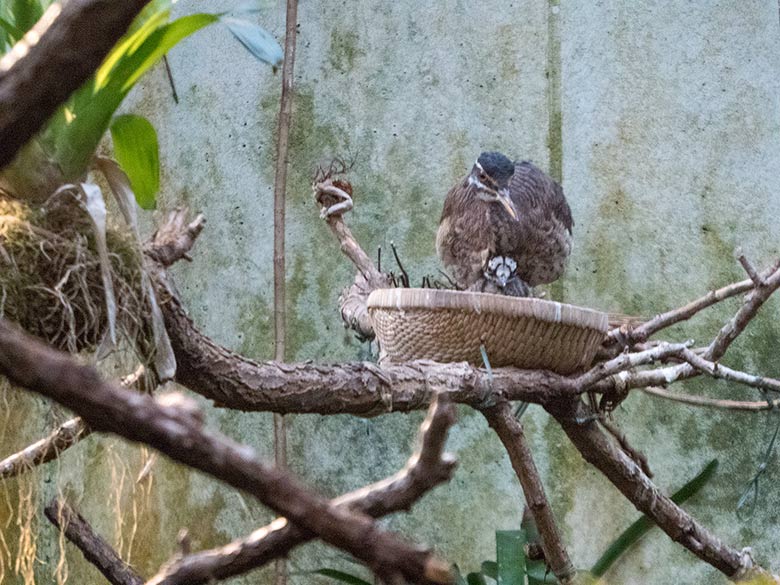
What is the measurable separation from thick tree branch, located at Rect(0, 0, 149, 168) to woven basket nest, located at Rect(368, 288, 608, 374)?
4.24 ft

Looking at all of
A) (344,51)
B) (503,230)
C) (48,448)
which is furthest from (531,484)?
(344,51)

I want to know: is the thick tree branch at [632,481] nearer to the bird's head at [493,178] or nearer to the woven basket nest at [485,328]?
the woven basket nest at [485,328]

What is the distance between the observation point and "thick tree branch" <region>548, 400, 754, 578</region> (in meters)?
2.10

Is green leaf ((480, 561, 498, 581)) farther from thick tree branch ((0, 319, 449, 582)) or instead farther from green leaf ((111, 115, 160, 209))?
thick tree branch ((0, 319, 449, 582))

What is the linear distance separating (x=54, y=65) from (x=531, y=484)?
63.0 inches

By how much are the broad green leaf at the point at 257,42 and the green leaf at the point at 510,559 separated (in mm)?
1302

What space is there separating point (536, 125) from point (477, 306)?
155 centimetres

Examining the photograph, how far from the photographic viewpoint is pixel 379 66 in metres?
3.35

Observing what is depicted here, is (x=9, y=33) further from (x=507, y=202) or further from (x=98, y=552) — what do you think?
(x=507, y=202)

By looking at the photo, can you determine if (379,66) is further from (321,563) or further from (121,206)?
(121,206)

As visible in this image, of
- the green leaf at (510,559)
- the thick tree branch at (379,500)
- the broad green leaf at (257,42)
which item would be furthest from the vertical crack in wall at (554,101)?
the thick tree branch at (379,500)

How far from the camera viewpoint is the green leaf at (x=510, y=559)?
2178 millimetres

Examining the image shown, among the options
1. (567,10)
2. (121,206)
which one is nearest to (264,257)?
(567,10)

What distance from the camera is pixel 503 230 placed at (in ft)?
8.05
